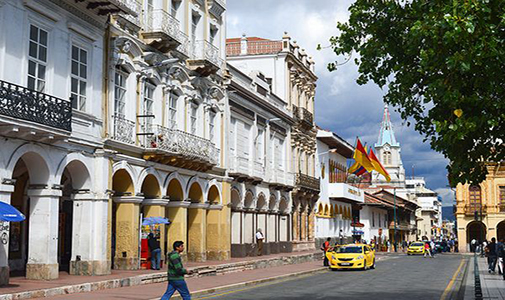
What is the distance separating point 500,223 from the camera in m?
76.1

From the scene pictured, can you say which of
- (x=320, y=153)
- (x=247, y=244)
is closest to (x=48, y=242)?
(x=247, y=244)

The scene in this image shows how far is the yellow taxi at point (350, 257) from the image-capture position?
3253 centimetres

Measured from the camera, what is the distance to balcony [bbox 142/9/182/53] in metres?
26.5

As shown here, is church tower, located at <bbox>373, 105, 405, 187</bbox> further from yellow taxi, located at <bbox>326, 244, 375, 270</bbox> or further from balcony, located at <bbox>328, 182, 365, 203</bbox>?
yellow taxi, located at <bbox>326, 244, 375, 270</bbox>

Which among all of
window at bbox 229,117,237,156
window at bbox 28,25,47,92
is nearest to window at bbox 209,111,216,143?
window at bbox 229,117,237,156

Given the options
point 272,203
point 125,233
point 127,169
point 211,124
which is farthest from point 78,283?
point 272,203

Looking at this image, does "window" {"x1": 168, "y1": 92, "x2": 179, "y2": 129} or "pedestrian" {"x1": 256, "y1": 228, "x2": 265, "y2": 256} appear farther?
"pedestrian" {"x1": 256, "y1": 228, "x2": 265, "y2": 256}

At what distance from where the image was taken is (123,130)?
24.8 meters

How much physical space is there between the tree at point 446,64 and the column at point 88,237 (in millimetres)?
12169

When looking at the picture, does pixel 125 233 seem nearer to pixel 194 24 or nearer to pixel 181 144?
pixel 181 144

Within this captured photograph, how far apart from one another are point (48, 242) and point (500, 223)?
6548 centimetres

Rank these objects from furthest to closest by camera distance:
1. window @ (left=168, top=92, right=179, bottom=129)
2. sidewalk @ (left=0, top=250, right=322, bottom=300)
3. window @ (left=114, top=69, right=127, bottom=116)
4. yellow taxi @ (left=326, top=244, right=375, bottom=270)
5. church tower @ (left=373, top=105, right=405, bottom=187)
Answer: church tower @ (left=373, top=105, right=405, bottom=187)
yellow taxi @ (left=326, top=244, right=375, bottom=270)
window @ (left=168, top=92, right=179, bottom=129)
window @ (left=114, top=69, right=127, bottom=116)
sidewalk @ (left=0, top=250, right=322, bottom=300)

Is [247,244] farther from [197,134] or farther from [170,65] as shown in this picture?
[170,65]

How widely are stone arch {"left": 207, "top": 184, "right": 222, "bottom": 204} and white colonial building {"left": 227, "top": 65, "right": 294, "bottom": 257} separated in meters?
2.02
